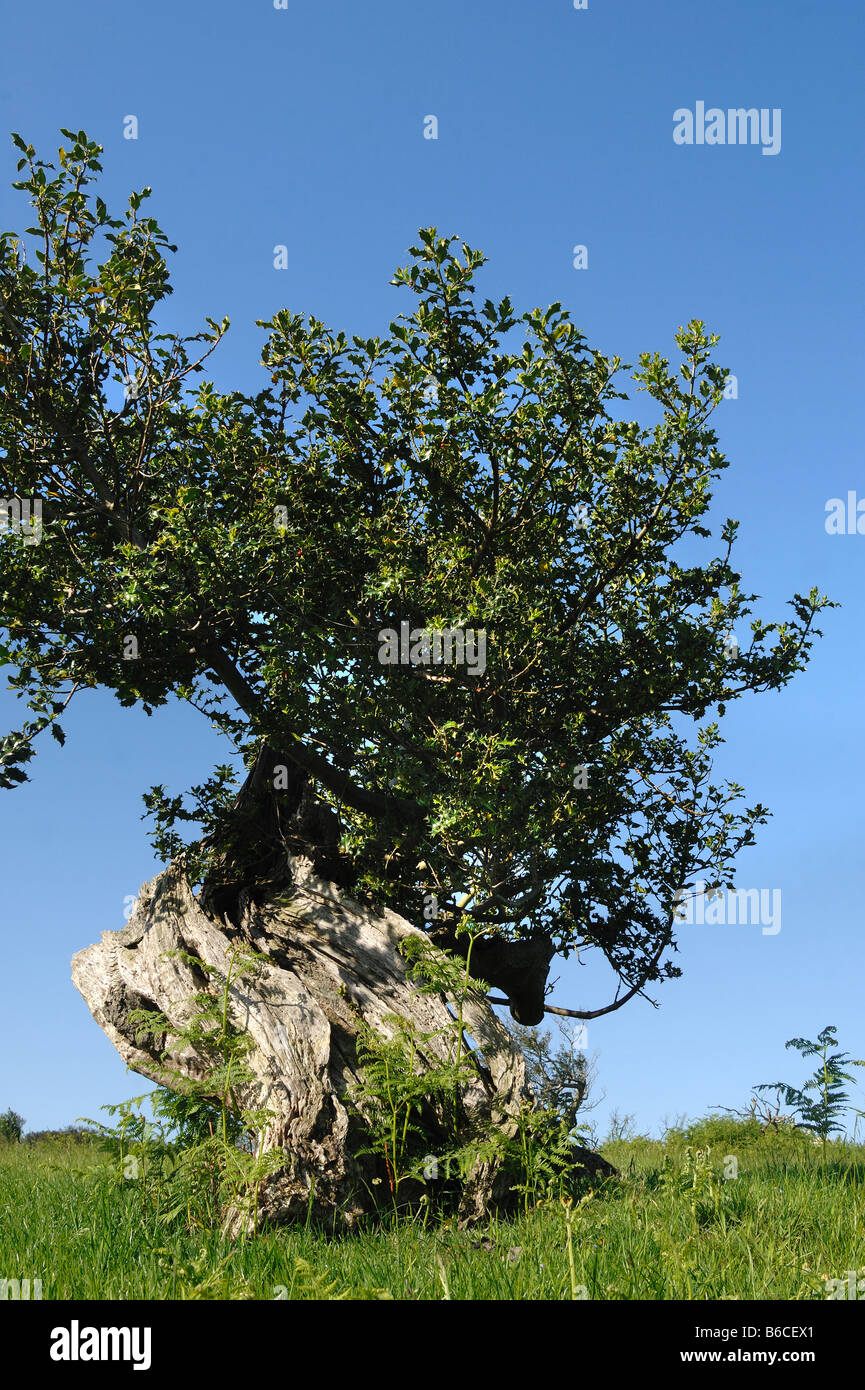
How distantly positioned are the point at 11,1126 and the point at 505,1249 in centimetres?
1894

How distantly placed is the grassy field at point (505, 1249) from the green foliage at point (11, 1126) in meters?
12.0

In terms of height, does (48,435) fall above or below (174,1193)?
above

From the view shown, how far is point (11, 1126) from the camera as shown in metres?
21.5

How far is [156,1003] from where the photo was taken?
432 inches

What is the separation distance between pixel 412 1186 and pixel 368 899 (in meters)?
4.04

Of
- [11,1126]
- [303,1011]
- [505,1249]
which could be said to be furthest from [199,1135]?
[11,1126]

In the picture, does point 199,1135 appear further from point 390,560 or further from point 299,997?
point 390,560

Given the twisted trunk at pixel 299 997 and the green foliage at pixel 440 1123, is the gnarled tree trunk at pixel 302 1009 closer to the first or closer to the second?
the twisted trunk at pixel 299 997

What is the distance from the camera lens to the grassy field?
5320 mm

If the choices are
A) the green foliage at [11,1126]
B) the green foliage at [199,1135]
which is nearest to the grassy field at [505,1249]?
the green foliage at [199,1135]

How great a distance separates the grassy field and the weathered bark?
1.76 ft
